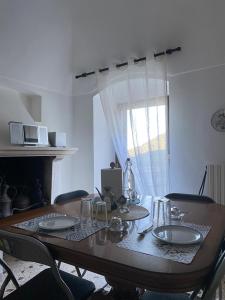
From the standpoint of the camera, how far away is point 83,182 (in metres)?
3.36

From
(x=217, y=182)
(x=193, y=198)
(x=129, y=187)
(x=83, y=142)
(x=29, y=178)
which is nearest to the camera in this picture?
(x=129, y=187)

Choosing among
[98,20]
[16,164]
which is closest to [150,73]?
[98,20]

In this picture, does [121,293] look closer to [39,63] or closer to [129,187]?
[129,187]

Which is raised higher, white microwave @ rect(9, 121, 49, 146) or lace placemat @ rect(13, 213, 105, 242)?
white microwave @ rect(9, 121, 49, 146)

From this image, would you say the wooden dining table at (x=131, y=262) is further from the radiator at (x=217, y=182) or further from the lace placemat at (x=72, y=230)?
the radiator at (x=217, y=182)

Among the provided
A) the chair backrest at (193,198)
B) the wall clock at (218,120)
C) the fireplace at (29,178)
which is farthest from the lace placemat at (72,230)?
the wall clock at (218,120)

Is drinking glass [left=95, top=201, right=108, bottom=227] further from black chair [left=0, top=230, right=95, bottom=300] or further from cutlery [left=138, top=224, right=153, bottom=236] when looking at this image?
black chair [left=0, top=230, right=95, bottom=300]

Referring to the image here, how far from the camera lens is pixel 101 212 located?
1358mm

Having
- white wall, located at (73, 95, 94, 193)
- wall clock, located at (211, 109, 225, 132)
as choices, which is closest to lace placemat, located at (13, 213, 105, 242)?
wall clock, located at (211, 109, 225, 132)

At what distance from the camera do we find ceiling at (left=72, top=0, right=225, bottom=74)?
249 cm

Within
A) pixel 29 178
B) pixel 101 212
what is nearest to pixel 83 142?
pixel 29 178

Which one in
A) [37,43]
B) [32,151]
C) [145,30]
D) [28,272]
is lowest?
[28,272]

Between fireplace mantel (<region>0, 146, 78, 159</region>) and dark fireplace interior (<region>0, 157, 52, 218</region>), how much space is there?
17 centimetres

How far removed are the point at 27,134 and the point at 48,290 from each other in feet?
5.99
